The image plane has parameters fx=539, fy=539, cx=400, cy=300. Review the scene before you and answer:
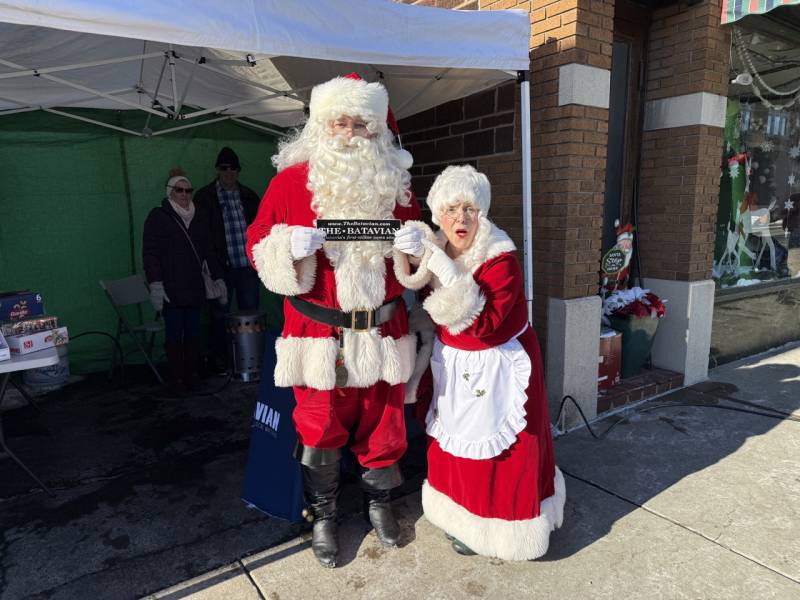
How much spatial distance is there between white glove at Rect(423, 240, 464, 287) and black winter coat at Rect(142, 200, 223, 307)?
3.16 meters

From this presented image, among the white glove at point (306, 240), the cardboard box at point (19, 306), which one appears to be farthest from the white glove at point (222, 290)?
the white glove at point (306, 240)

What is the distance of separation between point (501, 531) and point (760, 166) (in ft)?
17.8

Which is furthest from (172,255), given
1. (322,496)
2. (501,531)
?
(501,531)

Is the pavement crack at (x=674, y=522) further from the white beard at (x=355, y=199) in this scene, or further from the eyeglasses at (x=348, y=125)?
the eyeglasses at (x=348, y=125)

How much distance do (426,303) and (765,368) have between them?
4.70m

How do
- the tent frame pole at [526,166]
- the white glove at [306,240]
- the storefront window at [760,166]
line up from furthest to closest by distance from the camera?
the storefront window at [760,166], the tent frame pole at [526,166], the white glove at [306,240]

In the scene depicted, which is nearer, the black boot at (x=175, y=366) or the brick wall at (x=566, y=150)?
the brick wall at (x=566, y=150)

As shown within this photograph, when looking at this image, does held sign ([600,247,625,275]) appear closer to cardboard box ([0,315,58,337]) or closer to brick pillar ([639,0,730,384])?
brick pillar ([639,0,730,384])

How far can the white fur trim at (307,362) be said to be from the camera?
2348mm

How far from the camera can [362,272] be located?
2357 millimetres

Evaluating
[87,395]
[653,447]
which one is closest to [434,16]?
[653,447]

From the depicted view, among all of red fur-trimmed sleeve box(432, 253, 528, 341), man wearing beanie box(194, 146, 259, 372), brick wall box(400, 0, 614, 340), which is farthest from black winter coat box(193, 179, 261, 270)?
red fur-trimmed sleeve box(432, 253, 528, 341)

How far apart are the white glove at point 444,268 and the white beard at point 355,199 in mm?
238

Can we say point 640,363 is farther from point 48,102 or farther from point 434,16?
point 48,102
